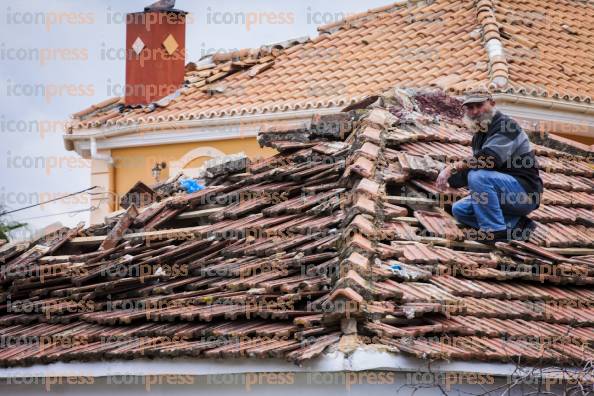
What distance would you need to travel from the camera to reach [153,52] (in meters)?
26.3

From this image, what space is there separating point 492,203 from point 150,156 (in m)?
14.0

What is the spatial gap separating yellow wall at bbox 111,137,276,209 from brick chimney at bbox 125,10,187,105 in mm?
1175

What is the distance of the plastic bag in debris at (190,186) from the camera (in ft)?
44.0

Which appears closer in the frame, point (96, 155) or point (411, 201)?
point (411, 201)

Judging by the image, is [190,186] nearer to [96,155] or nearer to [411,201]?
[411,201]

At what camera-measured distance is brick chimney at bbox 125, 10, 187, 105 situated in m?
25.8

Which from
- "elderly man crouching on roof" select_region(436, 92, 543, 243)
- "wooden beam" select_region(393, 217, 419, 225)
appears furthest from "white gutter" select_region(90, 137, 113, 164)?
"wooden beam" select_region(393, 217, 419, 225)

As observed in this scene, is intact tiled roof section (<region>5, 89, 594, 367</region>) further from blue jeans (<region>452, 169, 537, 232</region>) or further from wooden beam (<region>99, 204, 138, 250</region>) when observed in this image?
blue jeans (<region>452, 169, 537, 232</region>)

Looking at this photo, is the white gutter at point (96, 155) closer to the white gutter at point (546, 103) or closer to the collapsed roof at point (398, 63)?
the collapsed roof at point (398, 63)

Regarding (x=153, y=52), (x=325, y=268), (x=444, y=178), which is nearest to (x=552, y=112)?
(x=153, y=52)

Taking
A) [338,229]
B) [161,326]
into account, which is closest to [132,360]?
[161,326]

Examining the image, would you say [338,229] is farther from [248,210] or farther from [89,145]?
[89,145]

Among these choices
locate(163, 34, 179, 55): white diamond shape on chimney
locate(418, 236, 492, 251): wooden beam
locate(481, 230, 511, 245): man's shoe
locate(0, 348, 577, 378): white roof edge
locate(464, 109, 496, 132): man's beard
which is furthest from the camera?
locate(163, 34, 179, 55): white diamond shape on chimney

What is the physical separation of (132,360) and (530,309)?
3031 millimetres
